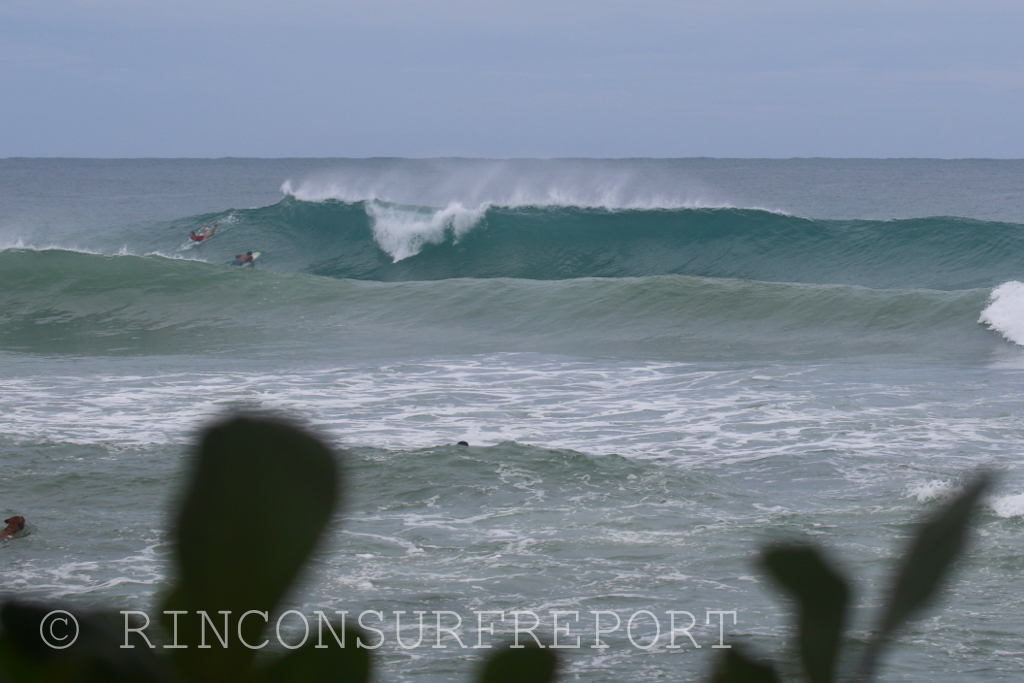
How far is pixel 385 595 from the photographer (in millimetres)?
5133

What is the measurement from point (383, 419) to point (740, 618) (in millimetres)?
5252

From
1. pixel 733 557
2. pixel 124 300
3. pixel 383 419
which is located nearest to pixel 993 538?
pixel 733 557

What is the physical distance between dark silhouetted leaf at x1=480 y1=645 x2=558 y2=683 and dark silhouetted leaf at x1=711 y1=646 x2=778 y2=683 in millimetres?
56

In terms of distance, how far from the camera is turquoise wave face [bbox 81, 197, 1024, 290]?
2495 centimetres

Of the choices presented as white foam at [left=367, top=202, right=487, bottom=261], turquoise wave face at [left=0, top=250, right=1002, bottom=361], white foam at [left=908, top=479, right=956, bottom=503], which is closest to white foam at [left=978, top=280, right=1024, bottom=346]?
turquoise wave face at [left=0, top=250, right=1002, bottom=361]

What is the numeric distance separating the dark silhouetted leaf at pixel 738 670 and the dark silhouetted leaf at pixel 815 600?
19 mm

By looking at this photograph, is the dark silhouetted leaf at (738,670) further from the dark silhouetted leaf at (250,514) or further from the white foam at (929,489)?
the white foam at (929,489)

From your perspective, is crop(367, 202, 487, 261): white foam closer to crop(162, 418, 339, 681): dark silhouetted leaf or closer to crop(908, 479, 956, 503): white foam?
crop(908, 479, 956, 503): white foam

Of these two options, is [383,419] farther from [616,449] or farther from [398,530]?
[398,530]

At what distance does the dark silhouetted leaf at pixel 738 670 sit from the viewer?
331 mm

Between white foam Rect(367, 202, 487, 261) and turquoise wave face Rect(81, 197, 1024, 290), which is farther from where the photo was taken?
white foam Rect(367, 202, 487, 261)

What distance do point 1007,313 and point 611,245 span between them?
509 inches

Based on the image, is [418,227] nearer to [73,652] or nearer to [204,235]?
[204,235]

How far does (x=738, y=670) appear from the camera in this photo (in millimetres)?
331
